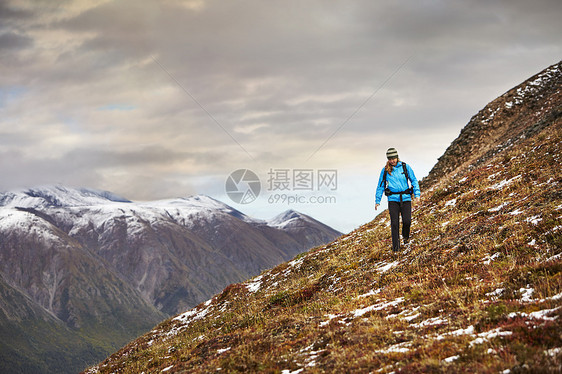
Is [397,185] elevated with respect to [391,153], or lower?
lower

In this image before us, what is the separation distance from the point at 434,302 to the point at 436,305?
286mm

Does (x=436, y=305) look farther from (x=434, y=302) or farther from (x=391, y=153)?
(x=391, y=153)

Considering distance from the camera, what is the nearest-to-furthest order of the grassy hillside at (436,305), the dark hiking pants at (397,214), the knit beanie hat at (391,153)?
the grassy hillside at (436,305) → the knit beanie hat at (391,153) → the dark hiking pants at (397,214)

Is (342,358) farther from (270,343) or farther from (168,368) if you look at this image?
(168,368)

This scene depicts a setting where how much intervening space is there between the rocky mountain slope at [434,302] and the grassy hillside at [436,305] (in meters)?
0.04

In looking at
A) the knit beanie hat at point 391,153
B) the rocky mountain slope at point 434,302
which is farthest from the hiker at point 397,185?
the rocky mountain slope at point 434,302

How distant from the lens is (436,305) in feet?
34.4

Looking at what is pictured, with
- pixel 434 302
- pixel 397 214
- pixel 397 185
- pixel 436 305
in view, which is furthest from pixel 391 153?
pixel 436 305

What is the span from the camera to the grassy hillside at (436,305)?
7648 mm

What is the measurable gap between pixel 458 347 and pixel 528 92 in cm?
5267

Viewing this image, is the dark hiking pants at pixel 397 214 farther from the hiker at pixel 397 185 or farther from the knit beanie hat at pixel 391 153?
the knit beanie hat at pixel 391 153

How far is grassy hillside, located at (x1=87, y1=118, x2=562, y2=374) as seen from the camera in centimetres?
765

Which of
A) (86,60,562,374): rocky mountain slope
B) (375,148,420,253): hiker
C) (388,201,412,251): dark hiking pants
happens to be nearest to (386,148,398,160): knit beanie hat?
(375,148,420,253): hiker

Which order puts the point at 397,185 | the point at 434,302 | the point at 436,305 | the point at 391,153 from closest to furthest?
the point at 436,305 < the point at 434,302 < the point at 391,153 < the point at 397,185
